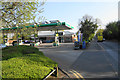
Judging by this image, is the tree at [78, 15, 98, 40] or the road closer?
the road

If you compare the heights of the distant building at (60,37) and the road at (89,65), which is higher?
the distant building at (60,37)

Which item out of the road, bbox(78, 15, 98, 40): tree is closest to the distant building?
bbox(78, 15, 98, 40): tree

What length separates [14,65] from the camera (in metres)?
3.40

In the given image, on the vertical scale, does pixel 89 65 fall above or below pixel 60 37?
below

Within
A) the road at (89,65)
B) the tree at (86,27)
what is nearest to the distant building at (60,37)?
the tree at (86,27)

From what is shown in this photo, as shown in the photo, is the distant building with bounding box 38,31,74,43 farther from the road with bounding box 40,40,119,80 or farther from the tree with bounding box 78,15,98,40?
the road with bounding box 40,40,119,80

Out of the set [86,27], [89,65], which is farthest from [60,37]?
[89,65]

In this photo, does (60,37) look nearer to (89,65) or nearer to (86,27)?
(86,27)

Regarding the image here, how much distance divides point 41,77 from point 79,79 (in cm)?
187

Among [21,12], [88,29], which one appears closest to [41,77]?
[21,12]

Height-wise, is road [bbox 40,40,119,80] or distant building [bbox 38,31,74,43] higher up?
distant building [bbox 38,31,74,43]

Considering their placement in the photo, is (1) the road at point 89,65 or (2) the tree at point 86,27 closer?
(1) the road at point 89,65

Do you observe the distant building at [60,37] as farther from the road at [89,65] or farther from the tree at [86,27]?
the road at [89,65]

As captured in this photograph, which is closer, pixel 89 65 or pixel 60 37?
pixel 89 65
